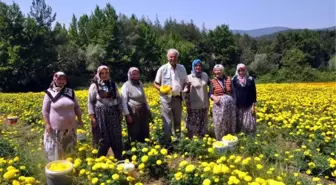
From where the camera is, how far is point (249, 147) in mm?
5035

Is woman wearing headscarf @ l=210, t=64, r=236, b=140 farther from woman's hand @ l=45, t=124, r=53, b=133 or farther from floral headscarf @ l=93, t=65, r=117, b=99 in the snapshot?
woman's hand @ l=45, t=124, r=53, b=133

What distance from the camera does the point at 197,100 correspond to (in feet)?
18.5

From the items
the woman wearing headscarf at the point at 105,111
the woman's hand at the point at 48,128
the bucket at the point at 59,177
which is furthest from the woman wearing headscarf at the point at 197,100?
the bucket at the point at 59,177

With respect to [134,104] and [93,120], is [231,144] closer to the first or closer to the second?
[134,104]

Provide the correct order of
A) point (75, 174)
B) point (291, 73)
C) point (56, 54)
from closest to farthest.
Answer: point (75, 174)
point (291, 73)
point (56, 54)

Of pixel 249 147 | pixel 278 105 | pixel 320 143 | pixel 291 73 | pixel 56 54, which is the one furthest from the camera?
pixel 56 54

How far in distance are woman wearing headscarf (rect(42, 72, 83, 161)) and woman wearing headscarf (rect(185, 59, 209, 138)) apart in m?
2.03

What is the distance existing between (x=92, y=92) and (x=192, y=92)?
1.77 meters

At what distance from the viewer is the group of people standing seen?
4.55 metres

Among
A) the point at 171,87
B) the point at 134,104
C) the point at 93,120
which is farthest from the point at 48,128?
the point at 171,87

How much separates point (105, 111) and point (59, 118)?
0.66 meters

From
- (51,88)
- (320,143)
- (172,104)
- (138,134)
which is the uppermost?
(51,88)

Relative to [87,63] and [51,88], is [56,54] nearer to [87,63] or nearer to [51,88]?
[87,63]

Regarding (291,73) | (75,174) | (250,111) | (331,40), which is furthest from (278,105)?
(331,40)
